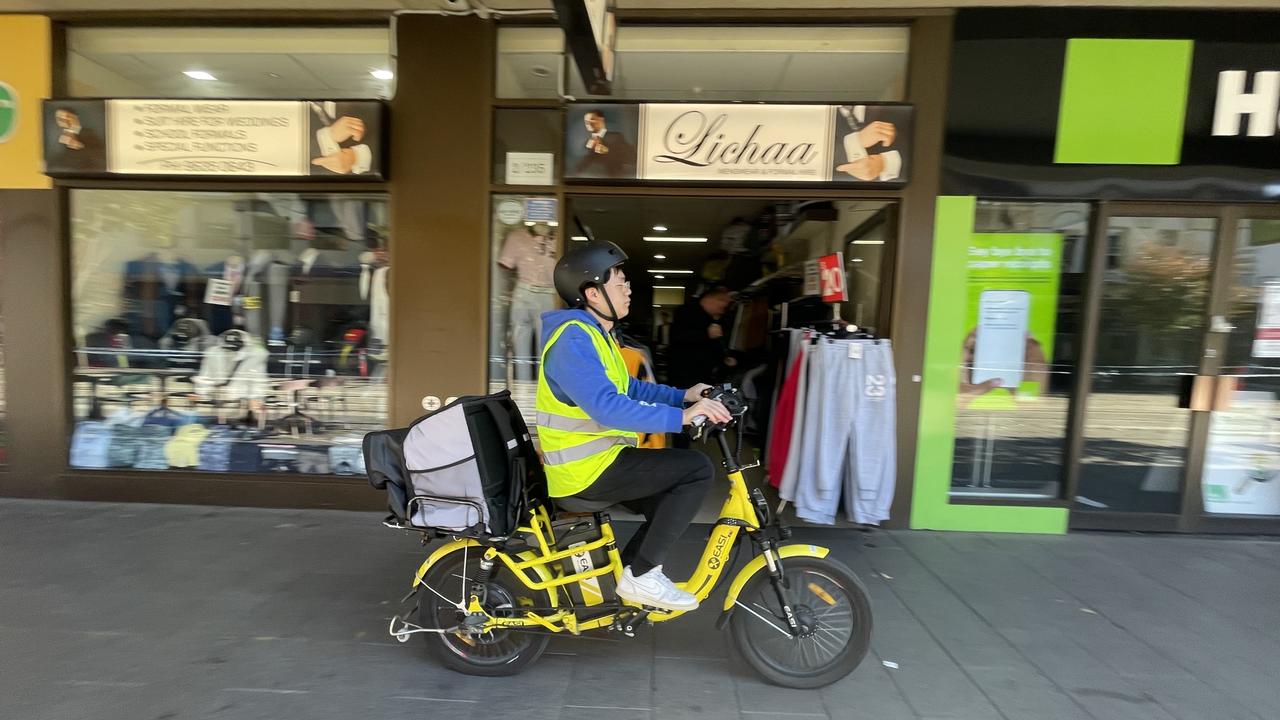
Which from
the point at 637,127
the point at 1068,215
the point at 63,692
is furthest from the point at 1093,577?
the point at 63,692

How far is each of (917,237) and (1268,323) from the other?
9.40 ft

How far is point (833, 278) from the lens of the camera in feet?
15.9

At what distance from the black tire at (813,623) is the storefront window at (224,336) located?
142 inches

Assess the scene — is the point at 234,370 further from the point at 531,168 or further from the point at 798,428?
the point at 798,428

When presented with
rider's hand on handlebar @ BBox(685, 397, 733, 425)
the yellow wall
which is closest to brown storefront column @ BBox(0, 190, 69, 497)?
the yellow wall

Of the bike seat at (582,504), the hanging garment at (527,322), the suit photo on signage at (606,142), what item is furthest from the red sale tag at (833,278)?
the bike seat at (582,504)

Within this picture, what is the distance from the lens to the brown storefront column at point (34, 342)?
16.3 ft

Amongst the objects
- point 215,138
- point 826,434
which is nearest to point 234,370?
point 215,138

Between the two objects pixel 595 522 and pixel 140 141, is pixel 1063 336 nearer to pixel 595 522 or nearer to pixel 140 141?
pixel 595 522

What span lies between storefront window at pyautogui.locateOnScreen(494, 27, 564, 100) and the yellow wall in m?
3.54

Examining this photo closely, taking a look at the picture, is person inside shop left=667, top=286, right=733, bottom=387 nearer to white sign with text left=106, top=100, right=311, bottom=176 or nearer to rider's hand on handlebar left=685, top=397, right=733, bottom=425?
white sign with text left=106, top=100, right=311, bottom=176

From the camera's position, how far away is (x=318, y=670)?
9.27 feet

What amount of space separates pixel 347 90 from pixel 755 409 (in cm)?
474

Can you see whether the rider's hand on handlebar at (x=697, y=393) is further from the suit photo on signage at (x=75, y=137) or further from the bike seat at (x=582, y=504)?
the suit photo on signage at (x=75, y=137)
